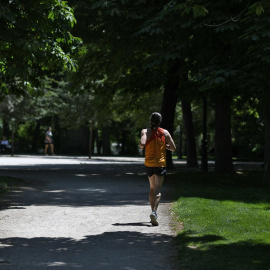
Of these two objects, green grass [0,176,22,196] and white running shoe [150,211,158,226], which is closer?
white running shoe [150,211,158,226]

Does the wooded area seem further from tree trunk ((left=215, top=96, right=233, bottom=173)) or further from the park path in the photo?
the park path

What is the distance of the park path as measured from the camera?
7230 millimetres

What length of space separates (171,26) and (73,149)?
34.3 meters

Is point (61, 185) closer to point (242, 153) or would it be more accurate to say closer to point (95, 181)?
point (95, 181)

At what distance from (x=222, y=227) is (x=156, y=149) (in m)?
1.66

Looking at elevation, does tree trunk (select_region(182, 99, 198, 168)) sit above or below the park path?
above

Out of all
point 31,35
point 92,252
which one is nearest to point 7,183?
point 31,35

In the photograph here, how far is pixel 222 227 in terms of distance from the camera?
9.41 m

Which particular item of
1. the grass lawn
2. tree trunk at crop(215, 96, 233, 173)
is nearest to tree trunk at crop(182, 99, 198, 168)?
tree trunk at crop(215, 96, 233, 173)

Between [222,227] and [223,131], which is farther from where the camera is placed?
[223,131]

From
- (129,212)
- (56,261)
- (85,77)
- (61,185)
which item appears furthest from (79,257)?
(85,77)

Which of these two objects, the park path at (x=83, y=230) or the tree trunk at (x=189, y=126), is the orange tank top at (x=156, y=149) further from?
the tree trunk at (x=189, y=126)

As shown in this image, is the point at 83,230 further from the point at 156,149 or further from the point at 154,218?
the point at 156,149

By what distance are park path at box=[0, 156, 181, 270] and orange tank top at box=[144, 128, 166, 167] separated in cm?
103
